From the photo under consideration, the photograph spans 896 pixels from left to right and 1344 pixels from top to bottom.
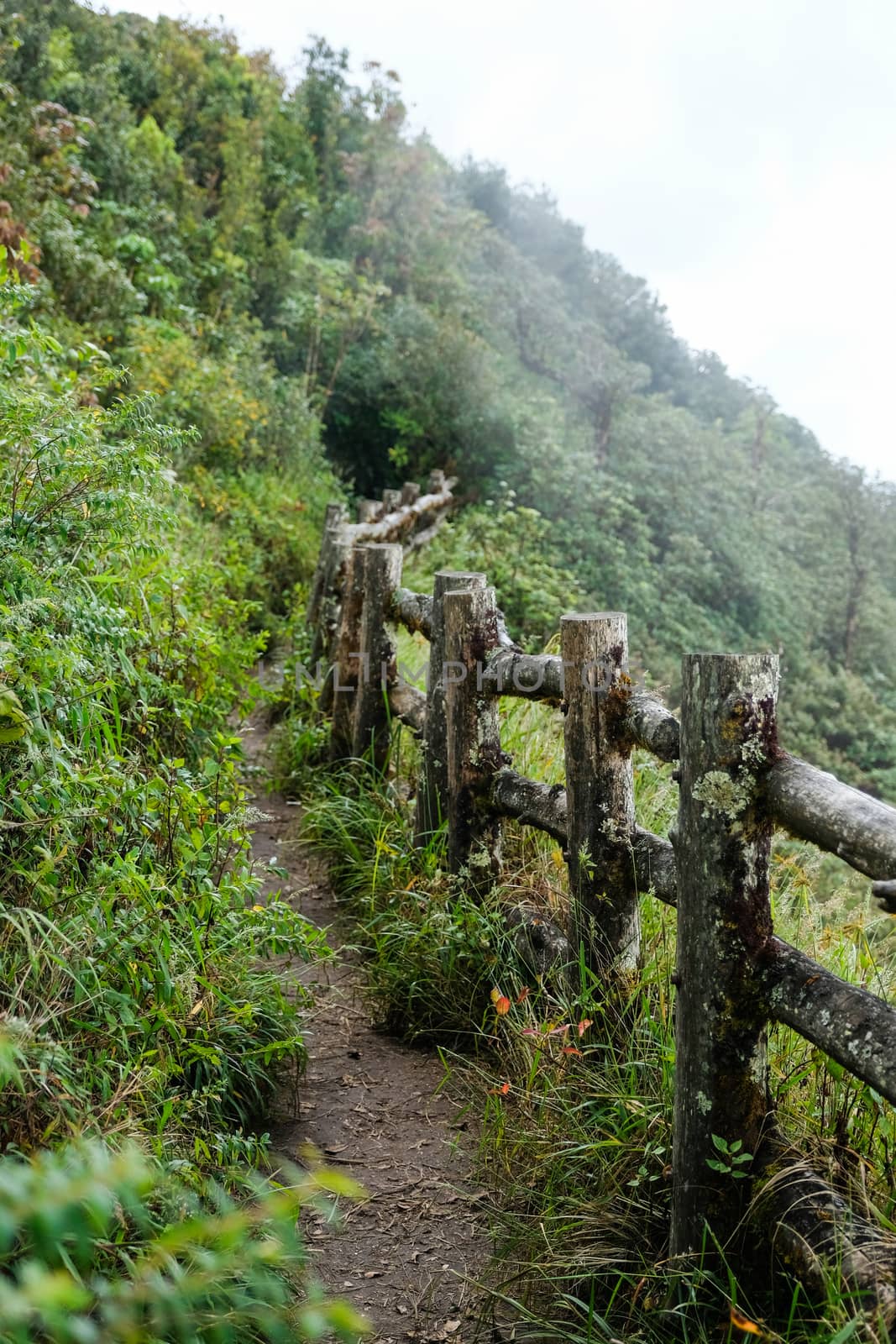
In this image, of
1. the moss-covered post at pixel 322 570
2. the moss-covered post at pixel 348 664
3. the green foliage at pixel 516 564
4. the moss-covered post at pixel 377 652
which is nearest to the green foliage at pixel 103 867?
the moss-covered post at pixel 377 652

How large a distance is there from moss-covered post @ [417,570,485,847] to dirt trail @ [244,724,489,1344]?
697 millimetres

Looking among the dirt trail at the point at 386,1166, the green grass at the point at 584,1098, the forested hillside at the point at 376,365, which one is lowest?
the dirt trail at the point at 386,1166

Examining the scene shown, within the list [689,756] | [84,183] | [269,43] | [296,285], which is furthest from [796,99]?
[689,756]

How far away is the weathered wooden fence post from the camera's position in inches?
115

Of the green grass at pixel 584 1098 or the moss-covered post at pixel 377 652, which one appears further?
the moss-covered post at pixel 377 652

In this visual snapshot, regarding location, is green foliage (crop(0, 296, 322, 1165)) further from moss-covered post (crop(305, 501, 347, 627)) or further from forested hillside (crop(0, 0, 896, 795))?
forested hillside (crop(0, 0, 896, 795))

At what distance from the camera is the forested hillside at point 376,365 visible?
10.3m

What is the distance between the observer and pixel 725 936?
2158mm

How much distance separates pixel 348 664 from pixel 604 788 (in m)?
3.12

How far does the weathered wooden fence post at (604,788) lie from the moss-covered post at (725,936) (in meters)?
0.71

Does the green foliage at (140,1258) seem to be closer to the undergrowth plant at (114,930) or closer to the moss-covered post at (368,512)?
the undergrowth plant at (114,930)

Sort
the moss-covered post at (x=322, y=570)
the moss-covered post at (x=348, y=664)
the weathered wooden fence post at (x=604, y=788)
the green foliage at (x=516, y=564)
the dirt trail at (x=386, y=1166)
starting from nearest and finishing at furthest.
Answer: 1. the dirt trail at (x=386, y=1166)
2. the weathered wooden fence post at (x=604, y=788)
3. the moss-covered post at (x=348, y=664)
4. the moss-covered post at (x=322, y=570)
5. the green foliage at (x=516, y=564)

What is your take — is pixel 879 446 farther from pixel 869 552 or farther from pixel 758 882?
pixel 758 882

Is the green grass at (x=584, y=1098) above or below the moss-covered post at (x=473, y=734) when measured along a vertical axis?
below
